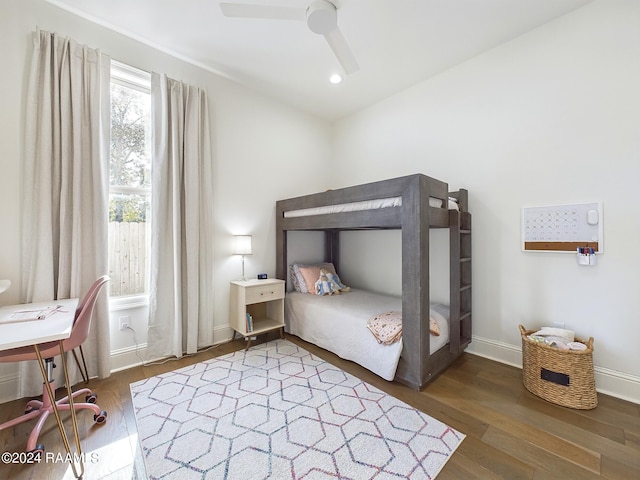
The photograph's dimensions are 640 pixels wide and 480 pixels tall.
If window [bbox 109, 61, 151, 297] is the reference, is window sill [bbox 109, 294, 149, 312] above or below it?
below

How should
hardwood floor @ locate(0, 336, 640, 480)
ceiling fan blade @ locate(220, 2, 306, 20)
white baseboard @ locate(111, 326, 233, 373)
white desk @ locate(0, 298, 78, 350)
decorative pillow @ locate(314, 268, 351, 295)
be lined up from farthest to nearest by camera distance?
decorative pillow @ locate(314, 268, 351, 295) < white baseboard @ locate(111, 326, 233, 373) < ceiling fan blade @ locate(220, 2, 306, 20) < hardwood floor @ locate(0, 336, 640, 480) < white desk @ locate(0, 298, 78, 350)

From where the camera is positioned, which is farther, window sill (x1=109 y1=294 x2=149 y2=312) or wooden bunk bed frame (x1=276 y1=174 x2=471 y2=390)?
window sill (x1=109 y1=294 x2=149 y2=312)

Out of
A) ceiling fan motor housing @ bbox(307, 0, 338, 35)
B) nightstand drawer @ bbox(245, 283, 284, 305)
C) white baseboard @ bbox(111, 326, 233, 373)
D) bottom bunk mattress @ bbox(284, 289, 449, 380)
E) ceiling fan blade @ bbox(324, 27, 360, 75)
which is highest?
ceiling fan motor housing @ bbox(307, 0, 338, 35)

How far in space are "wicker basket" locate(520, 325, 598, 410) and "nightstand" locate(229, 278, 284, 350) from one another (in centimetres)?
220

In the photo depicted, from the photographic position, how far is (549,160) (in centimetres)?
222

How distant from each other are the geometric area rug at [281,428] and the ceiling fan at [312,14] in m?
2.50

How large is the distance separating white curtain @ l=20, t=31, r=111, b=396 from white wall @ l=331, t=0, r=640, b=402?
3.01 metres

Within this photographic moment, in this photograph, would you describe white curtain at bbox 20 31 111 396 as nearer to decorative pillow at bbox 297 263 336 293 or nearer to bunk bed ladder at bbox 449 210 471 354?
decorative pillow at bbox 297 263 336 293

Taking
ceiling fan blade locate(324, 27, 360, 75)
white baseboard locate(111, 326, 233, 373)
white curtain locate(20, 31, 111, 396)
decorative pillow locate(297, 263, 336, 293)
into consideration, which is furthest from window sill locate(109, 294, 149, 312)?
ceiling fan blade locate(324, 27, 360, 75)

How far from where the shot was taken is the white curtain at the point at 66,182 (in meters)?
1.92

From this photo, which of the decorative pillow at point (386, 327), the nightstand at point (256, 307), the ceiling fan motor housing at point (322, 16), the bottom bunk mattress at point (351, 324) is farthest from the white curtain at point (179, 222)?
the decorative pillow at point (386, 327)

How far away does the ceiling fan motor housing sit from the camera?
1817 millimetres

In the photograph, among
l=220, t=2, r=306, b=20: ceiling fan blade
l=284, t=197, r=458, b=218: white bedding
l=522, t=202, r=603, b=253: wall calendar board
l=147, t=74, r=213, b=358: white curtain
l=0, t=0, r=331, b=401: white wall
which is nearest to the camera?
l=220, t=2, r=306, b=20: ceiling fan blade

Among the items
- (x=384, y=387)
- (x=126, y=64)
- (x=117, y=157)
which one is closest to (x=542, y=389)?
(x=384, y=387)
